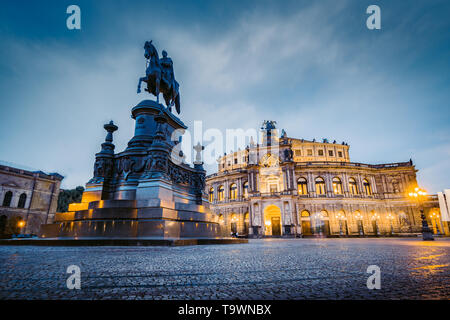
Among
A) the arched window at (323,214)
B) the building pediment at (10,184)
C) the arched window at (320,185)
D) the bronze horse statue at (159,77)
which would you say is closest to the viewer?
the bronze horse statue at (159,77)

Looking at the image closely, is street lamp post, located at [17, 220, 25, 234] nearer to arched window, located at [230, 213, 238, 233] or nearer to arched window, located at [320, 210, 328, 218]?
arched window, located at [230, 213, 238, 233]

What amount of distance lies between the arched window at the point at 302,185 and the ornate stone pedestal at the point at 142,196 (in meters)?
30.4

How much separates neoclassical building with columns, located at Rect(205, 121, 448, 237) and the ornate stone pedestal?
26.0 m

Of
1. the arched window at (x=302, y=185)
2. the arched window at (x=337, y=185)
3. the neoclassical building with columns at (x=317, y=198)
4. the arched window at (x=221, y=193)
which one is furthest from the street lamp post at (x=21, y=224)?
the arched window at (x=337, y=185)

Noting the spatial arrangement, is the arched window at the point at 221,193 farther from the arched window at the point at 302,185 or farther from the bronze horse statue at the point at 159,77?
the bronze horse statue at the point at 159,77

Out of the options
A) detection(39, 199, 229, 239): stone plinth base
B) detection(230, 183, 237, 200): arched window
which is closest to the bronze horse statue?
detection(39, 199, 229, 239): stone plinth base

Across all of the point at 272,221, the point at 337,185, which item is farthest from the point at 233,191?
the point at 337,185

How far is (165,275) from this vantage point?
2.37 m

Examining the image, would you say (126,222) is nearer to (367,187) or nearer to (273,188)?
(273,188)

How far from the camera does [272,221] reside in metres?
36.3

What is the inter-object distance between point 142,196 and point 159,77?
5.93 meters

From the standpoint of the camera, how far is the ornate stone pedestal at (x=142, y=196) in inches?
285
